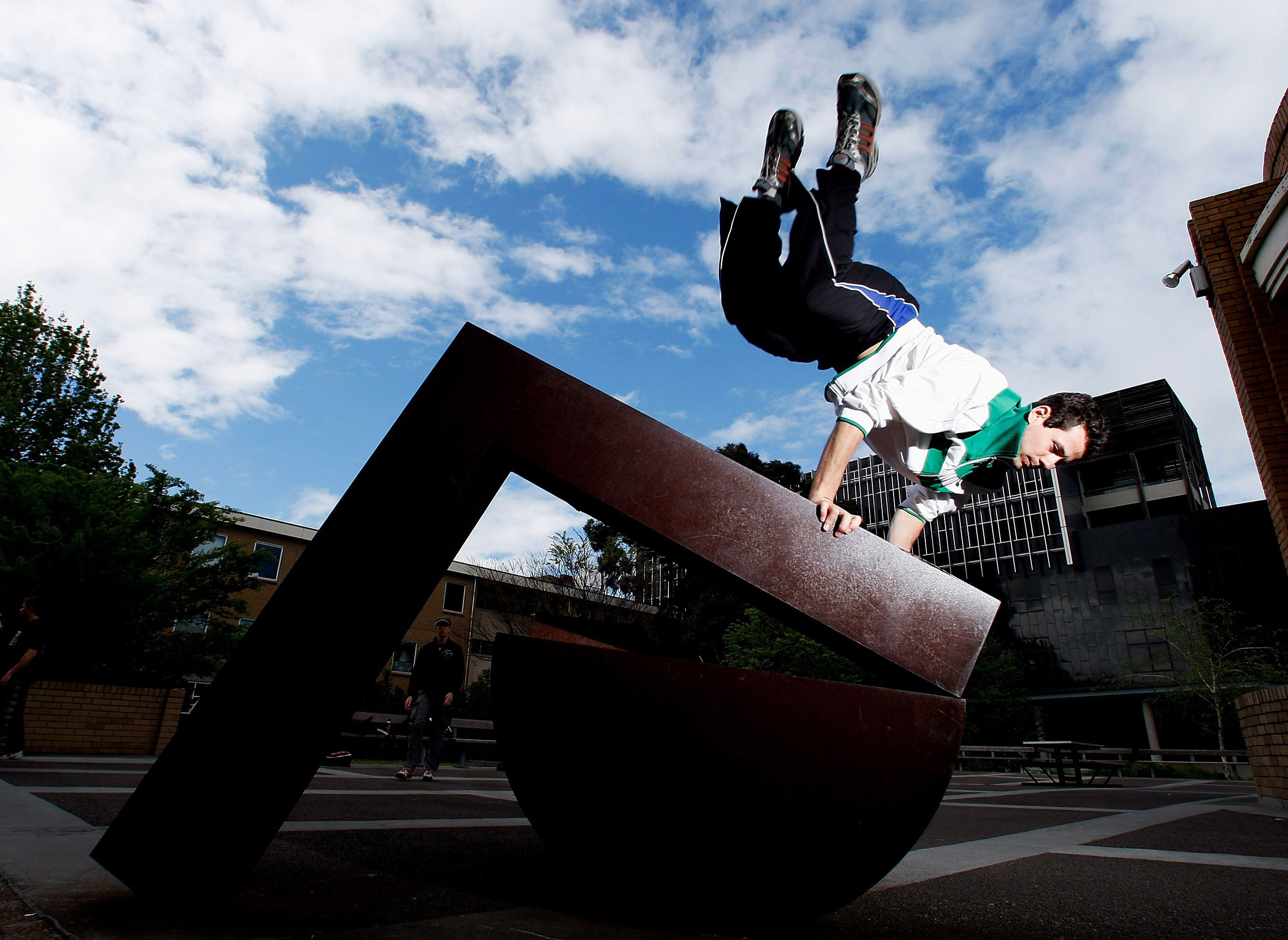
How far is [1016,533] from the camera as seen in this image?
44.6 meters

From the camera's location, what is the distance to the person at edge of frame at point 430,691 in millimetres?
7000

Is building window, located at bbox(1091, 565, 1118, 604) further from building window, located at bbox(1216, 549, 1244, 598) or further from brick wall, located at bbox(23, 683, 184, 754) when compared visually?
brick wall, located at bbox(23, 683, 184, 754)

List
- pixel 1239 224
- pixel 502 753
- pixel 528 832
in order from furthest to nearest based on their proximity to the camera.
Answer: pixel 1239 224
pixel 528 832
pixel 502 753

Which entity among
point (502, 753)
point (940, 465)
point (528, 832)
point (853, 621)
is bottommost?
point (528, 832)

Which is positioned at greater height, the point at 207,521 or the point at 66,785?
the point at 207,521

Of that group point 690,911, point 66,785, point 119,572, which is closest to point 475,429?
point 690,911

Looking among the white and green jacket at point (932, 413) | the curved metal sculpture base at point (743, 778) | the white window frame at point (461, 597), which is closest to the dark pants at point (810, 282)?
the white and green jacket at point (932, 413)

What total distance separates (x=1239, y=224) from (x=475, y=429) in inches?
416

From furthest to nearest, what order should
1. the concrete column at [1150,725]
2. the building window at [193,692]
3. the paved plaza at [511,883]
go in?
1. the concrete column at [1150,725]
2. the building window at [193,692]
3. the paved plaza at [511,883]

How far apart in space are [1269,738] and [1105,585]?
3477cm

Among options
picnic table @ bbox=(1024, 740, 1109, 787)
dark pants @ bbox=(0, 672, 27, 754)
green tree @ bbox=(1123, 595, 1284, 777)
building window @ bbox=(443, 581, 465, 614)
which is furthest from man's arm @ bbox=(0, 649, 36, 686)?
green tree @ bbox=(1123, 595, 1284, 777)

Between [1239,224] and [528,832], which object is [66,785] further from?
[1239,224]

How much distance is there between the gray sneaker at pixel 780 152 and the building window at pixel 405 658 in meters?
28.3

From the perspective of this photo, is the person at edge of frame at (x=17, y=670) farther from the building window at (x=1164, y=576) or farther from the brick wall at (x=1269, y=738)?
the building window at (x=1164, y=576)
